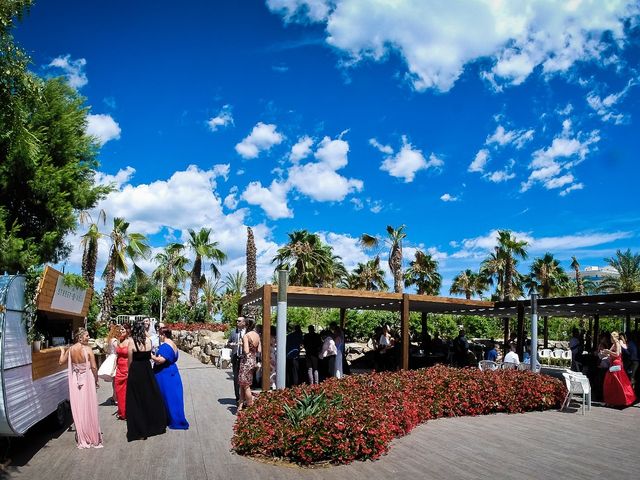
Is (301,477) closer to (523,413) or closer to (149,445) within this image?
(149,445)

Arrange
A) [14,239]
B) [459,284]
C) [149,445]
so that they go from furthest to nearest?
[459,284], [14,239], [149,445]

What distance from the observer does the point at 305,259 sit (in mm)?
33906

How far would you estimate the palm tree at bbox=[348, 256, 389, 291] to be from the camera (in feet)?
144

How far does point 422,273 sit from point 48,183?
32.8 meters

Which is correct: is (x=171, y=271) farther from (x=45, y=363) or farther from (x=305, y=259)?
(x=45, y=363)

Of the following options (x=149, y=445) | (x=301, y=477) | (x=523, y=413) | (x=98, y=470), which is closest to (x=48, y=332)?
(x=149, y=445)

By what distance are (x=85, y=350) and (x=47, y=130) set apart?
32.7 ft

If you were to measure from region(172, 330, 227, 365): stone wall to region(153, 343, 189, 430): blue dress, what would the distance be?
1265 cm

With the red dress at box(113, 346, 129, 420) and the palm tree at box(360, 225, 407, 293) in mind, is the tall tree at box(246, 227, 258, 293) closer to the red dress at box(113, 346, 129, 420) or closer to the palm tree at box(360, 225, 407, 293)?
the palm tree at box(360, 225, 407, 293)

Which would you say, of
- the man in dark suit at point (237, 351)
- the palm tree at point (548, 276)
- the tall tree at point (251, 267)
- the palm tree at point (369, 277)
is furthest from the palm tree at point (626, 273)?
the man in dark suit at point (237, 351)

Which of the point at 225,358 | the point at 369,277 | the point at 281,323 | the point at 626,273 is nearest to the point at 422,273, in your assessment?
the point at 369,277

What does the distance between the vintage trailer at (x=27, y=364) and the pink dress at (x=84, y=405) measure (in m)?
0.38

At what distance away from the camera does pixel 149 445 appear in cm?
718

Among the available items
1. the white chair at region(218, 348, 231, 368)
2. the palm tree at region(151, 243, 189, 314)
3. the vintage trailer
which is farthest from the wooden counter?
the palm tree at region(151, 243, 189, 314)
